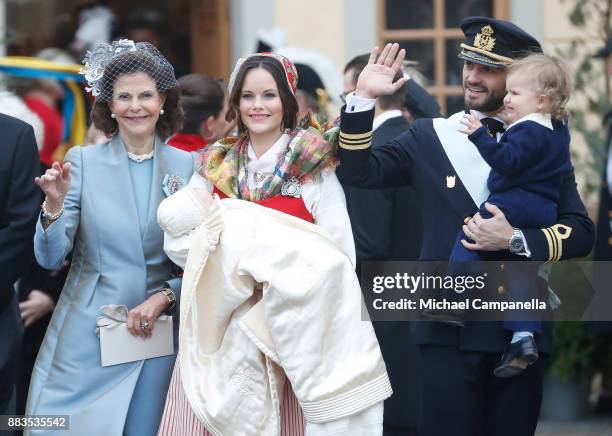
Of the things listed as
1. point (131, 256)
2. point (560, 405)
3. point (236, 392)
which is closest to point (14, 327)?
point (131, 256)

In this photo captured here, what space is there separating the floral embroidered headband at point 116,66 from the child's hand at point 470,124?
1.18 m

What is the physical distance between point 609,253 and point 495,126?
2323mm

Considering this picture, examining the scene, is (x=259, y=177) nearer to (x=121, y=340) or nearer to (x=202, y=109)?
(x=121, y=340)

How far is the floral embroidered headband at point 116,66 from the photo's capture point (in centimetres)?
473

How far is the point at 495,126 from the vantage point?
4.43 meters

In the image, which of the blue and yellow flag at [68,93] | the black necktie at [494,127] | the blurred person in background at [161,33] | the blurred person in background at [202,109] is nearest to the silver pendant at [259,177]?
the black necktie at [494,127]

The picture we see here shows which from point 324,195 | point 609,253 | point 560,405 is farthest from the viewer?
point 560,405

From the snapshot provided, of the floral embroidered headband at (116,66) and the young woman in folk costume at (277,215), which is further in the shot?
the floral embroidered headband at (116,66)

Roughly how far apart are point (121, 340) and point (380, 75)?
1290mm

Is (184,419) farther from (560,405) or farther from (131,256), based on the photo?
(560,405)

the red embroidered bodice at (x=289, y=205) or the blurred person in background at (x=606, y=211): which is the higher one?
the red embroidered bodice at (x=289, y=205)

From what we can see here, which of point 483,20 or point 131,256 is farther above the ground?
point 483,20

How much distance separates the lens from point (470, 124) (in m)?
4.22

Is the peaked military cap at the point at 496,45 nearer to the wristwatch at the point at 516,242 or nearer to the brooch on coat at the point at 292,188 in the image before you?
the wristwatch at the point at 516,242
